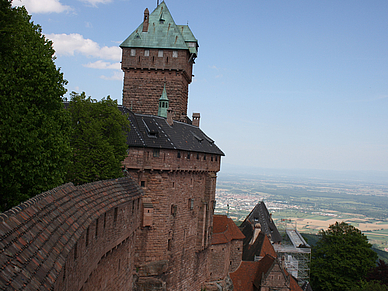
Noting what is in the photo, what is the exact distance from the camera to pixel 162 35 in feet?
110

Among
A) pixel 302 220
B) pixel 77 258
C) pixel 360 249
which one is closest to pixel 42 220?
pixel 77 258

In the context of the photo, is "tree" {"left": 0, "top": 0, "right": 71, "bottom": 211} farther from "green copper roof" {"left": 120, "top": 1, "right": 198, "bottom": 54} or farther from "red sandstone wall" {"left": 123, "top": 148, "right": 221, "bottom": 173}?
"green copper roof" {"left": 120, "top": 1, "right": 198, "bottom": 54}

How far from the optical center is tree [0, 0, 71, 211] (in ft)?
37.0

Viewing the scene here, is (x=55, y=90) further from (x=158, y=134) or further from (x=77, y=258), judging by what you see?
(x=158, y=134)

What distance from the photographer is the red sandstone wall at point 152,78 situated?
3266cm

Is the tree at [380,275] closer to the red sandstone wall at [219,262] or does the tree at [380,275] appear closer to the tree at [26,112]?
the red sandstone wall at [219,262]

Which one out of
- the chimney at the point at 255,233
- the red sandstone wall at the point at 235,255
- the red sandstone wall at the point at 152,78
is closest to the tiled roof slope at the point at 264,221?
the chimney at the point at 255,233

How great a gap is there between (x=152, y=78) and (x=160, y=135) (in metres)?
9.69

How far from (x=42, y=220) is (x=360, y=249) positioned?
46196mm

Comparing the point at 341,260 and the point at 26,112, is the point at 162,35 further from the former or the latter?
the point at 341,260

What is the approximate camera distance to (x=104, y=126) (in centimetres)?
1922

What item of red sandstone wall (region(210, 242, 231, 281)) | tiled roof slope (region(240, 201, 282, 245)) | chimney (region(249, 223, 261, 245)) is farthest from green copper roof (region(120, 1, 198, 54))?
tiled roof slope (region(240, 201, 282, 245))

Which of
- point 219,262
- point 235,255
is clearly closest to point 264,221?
point 235,255

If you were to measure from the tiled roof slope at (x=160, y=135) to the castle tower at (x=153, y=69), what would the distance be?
13.3 ft
